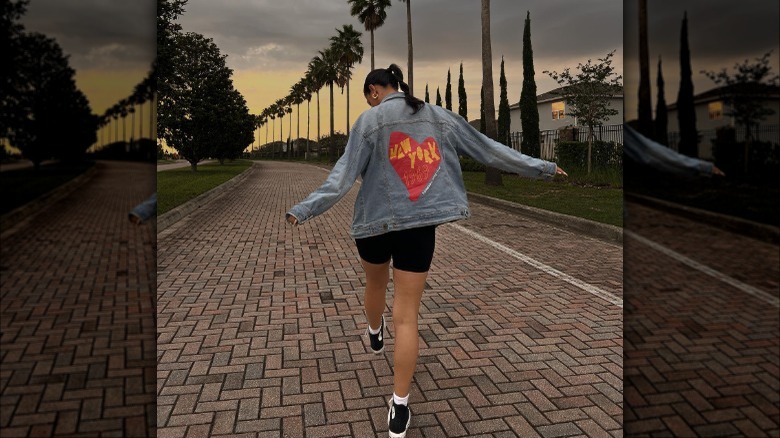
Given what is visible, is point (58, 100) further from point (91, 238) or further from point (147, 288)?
point (147, 288)

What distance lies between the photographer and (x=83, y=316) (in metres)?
0.83

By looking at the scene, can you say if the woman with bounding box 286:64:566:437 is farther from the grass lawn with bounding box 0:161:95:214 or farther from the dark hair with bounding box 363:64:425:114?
the grass lawn with bounding box 0:161:95:214

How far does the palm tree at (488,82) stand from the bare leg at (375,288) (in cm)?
1585

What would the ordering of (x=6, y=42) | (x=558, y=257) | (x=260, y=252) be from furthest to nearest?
(x=260, y=252)
(x=558, y=257)
(x=6, y=42)

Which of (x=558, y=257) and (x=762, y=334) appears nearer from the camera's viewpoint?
(x=762, y=334)

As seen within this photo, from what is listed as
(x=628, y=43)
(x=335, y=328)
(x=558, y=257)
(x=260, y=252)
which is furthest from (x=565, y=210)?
(x=628, y=43)

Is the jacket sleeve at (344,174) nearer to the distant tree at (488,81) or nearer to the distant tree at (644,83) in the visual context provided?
the distant tree at (644,83)

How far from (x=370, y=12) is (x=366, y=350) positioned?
38.0m

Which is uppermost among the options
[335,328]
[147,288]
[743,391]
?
[147,288]

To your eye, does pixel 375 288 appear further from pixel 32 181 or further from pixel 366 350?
pixel 32 181

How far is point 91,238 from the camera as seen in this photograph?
2.79 ft

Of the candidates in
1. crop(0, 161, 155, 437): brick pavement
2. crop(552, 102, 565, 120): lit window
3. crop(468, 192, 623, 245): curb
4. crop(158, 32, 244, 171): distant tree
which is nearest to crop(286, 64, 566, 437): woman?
crop(0, 161, 155, 437): brick pavement

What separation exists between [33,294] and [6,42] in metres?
0.32

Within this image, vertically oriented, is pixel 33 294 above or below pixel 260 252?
above
